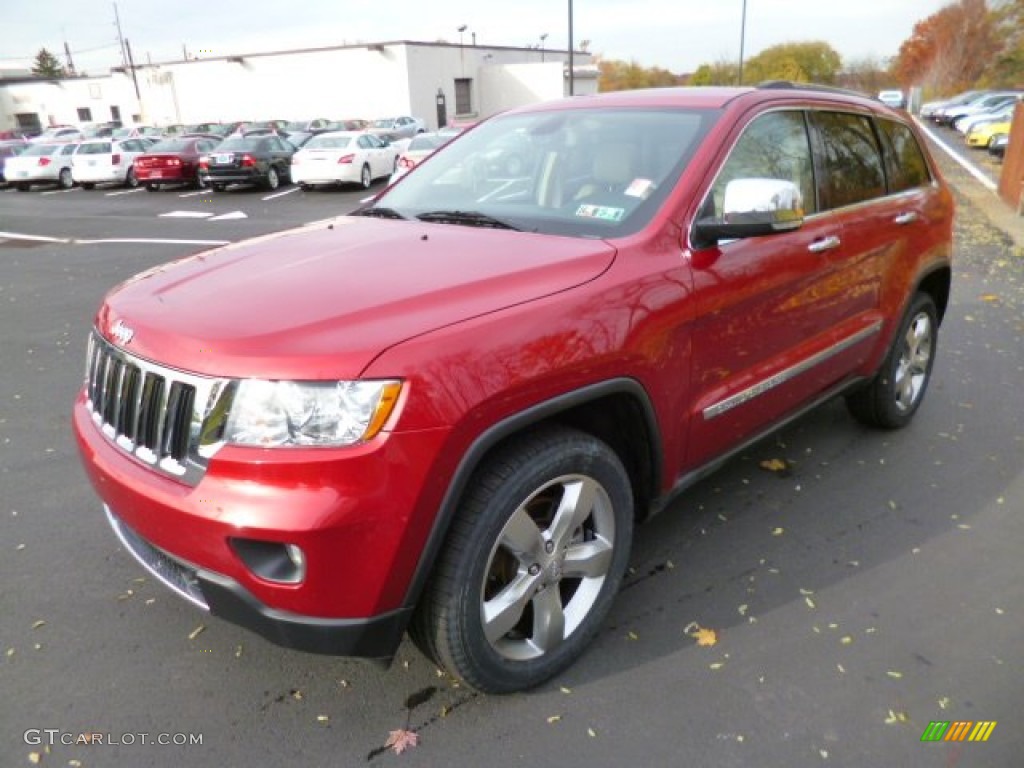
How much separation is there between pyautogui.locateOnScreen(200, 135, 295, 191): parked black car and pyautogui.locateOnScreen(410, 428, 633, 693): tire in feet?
69.4

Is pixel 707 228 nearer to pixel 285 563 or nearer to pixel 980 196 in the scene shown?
pixel 285 563

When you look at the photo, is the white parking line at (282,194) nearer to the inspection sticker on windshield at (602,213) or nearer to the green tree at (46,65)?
the inspection sticker on windshield at (602,213)

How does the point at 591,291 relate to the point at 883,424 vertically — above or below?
above

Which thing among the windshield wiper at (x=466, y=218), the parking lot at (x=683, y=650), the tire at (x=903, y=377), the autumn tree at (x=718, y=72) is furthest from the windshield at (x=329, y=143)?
the autumn tree at (x=718, y=72)

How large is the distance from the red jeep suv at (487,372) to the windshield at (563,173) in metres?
0.01

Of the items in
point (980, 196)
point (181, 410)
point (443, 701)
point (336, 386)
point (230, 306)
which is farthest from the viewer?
point (980, 196)

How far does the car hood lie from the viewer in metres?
2.08

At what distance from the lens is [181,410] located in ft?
7.13

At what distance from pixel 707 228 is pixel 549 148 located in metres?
0.95

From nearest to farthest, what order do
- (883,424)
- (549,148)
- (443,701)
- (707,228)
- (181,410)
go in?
(181,410) < (443,701) < (707,228) < (549,148) < (883,424)

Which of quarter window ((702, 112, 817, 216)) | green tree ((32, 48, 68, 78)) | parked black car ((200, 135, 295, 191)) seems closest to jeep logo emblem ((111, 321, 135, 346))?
quarter window ((702, 112, 817, 216))

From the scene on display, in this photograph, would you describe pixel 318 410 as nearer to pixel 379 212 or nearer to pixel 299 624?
pixel 299 624

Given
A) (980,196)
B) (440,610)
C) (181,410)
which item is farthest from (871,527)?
(980,196)

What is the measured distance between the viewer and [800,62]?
72.9 m
